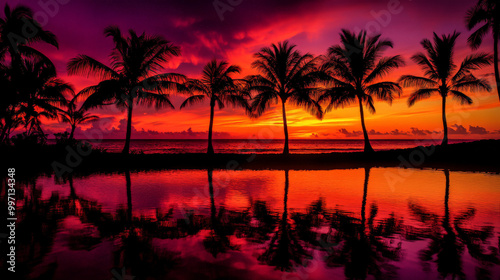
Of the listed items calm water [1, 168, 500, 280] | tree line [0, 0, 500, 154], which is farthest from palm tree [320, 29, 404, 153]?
calm water [1, 168, 500, 280]

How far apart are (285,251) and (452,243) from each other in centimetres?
274

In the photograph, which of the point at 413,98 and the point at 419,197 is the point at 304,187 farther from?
the point at 413,98

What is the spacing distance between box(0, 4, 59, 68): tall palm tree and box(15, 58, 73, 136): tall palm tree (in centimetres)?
137

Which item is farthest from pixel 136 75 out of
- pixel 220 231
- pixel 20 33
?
pixel 220 231

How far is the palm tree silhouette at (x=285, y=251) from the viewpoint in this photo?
3984 millimetres

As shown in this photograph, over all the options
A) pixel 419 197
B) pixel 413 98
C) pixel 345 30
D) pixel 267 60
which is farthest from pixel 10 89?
pixel 413 98

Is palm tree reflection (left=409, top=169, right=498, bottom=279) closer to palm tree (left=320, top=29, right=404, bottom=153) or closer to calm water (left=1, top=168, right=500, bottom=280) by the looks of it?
calm water (left=1, top=168, right=500, bottom=280)

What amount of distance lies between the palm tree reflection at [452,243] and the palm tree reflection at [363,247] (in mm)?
501

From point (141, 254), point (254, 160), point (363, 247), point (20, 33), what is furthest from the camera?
point (254, 160)

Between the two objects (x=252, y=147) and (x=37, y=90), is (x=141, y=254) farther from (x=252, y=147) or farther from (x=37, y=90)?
(x=252, y=147)

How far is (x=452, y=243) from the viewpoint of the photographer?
474cm

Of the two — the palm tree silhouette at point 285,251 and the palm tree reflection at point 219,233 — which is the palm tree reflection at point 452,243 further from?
the palm tree reflection at point 219,233

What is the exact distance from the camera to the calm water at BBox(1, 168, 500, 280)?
149 inches

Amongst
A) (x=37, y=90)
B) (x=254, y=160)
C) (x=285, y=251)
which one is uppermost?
(x=37, y=90)
